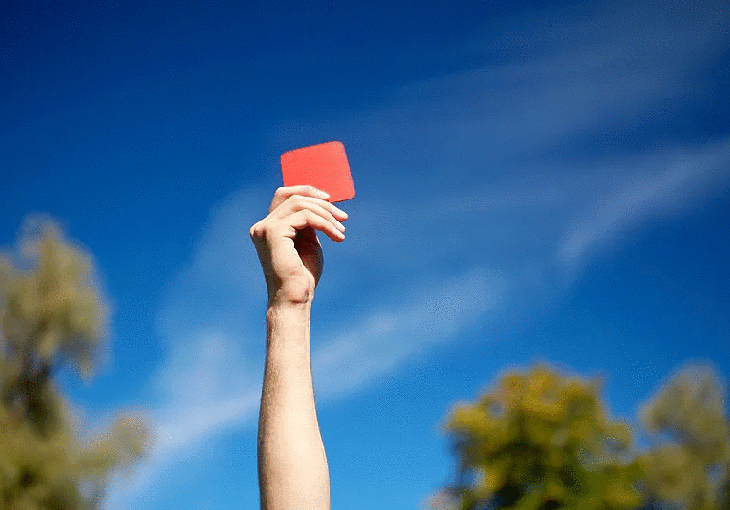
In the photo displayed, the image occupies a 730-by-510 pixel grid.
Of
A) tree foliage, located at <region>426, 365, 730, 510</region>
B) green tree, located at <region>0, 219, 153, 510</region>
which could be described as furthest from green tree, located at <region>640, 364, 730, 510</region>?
green tree, located at <region>0, 219, 153, 510</region>

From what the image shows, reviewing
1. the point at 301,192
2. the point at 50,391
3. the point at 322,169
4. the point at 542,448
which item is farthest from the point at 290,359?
the point at 542,448

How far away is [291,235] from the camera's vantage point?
1.97 m

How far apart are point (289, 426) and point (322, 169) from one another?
0.91 meters

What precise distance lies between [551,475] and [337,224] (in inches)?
743

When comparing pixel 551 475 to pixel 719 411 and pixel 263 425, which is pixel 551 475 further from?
pixel 263 425

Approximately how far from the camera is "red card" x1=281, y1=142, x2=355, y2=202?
84.0 inches

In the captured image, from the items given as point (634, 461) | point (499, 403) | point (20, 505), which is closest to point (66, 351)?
point (20, 505)

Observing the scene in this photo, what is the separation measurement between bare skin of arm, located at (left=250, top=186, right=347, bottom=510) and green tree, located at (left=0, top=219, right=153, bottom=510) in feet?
43.4

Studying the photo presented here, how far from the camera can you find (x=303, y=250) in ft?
6.95

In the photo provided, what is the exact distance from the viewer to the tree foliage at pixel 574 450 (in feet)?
56.4

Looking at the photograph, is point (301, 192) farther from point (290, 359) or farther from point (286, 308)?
point (290, 359)

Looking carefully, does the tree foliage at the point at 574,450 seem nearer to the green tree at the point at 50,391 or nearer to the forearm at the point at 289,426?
the green tree at the point at 50,391

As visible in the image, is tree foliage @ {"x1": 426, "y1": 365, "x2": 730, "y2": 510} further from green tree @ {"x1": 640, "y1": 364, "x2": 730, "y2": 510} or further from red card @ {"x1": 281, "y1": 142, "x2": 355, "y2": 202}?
red card @ {"x1": 281, "y1": 142, "x2": 355, "y2": 202}

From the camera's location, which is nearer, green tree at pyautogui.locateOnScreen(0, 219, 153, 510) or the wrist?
the wrist
